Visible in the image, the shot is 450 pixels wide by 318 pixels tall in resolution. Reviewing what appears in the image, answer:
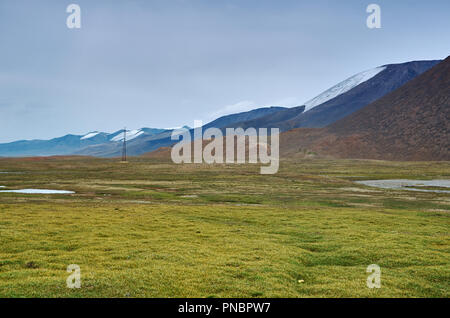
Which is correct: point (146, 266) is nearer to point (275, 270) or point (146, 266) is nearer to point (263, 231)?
point (275, 270)

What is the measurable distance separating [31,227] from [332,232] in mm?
23786

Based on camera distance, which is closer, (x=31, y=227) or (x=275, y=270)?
(x=275, y=270)

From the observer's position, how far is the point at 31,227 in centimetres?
2983

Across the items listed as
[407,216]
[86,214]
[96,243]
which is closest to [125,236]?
[96,243]

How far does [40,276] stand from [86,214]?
68.6ft

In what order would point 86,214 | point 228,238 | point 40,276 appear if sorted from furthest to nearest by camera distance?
point 86,214 < point 228,238 < point 40,276

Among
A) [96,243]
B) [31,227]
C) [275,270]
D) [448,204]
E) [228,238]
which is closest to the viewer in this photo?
[275,270]

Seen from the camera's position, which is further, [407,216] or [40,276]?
[407,216]

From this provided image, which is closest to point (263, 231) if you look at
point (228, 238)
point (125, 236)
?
point (228, 238)

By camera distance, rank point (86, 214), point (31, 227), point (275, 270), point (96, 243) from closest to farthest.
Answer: point (275, 270) → point (96, 243) → point (31, 227) → point (86, 214)

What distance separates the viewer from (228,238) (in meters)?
27.2
